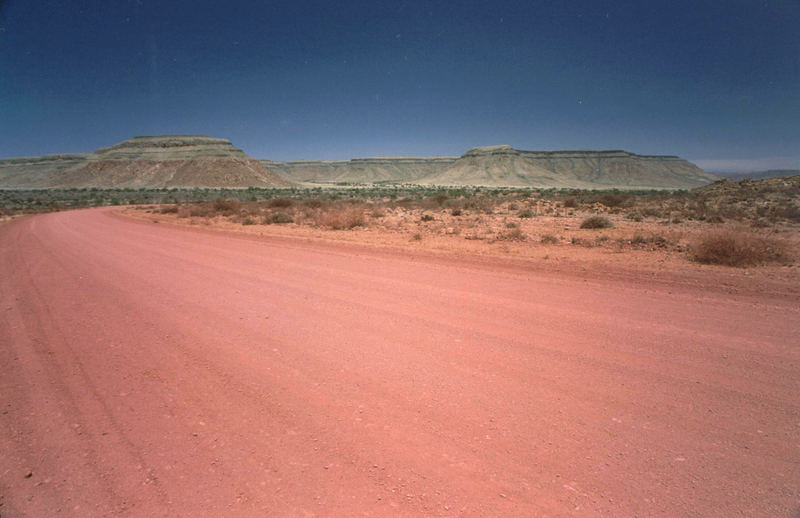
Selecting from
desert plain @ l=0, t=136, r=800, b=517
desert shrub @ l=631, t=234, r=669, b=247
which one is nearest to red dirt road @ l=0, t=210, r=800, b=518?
desert plain @ l=0, t=136, r=800, b=517

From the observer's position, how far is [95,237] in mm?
12617

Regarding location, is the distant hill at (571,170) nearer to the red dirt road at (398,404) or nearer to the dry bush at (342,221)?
the dry bush at (342,221)

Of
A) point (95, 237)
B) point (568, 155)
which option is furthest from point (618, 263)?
point (568, 155)

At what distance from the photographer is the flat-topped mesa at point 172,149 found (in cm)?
10212

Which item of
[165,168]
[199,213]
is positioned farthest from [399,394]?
[165,168]

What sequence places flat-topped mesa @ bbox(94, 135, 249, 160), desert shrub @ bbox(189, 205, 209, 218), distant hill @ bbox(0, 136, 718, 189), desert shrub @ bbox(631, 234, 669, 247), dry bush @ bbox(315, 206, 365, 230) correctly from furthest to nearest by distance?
flat-topped mesa @ bbox(94, 135, 249, 160)
distant hill @ bbox(0, 136, 718, 189)
desert shrub @ bbox(189, 205, 209, 218)
dry bush @ bbox(315, 206, 365, 230)
desert shrub @ bbox(631, 234, 669, 247)

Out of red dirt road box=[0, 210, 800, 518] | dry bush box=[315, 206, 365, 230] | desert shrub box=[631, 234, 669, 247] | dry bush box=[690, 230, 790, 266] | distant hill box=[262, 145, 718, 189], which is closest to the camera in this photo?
red dirt road box=[0, 210, 800, 518]

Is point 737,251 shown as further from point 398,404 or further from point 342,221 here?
point 342,221

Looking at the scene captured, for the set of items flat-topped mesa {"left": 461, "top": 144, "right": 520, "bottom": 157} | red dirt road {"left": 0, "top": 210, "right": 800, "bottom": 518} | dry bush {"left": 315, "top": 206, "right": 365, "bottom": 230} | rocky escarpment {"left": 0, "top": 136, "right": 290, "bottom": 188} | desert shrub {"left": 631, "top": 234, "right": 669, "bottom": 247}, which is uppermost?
flat-topped mesa {"left": 461, "top": 144, "right": 520, "bottom": 157}

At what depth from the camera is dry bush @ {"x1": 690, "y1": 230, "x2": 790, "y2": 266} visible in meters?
8.03

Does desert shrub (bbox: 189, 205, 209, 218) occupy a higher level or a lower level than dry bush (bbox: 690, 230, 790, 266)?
higher

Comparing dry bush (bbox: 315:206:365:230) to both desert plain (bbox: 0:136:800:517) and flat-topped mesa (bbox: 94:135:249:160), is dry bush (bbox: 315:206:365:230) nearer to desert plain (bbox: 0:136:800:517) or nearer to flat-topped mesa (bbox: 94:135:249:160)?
desert plain (bbox: 0:136:800:517)

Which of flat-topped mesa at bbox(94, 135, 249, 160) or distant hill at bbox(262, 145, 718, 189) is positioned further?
distant hill at bbox(262, 145, 718, 189)

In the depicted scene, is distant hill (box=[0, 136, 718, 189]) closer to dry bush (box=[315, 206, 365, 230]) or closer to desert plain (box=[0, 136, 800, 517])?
dry bush (box=[315, 206, 365, 230])
